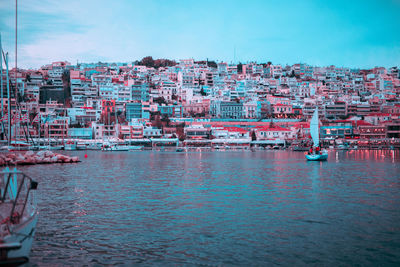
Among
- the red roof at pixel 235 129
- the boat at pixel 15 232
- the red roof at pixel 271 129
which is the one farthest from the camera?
the red roof at pixel 235 129

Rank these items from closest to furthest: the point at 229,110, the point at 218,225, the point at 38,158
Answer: the point at 218,225 → the point at 38,158 → the point at 229,110

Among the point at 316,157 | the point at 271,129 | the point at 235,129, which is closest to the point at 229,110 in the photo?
the point at 235,129

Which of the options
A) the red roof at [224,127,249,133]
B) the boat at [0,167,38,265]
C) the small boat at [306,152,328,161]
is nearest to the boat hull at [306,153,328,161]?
the small boat at [306,152,328,161]

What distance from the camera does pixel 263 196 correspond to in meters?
21.4

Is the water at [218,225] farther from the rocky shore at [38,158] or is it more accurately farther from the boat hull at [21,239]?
the rocky shore at [38,158]

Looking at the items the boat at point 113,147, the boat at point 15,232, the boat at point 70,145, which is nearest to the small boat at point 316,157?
the boat at point 15,232

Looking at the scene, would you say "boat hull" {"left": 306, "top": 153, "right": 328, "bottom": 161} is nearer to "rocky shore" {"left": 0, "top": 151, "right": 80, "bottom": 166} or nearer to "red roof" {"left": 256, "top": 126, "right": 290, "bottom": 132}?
"rocky shore" {"left": 0, "top": 151, "right": 80, "bottom": 166}

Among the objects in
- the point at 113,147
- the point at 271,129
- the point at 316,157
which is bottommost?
the point at 316,157

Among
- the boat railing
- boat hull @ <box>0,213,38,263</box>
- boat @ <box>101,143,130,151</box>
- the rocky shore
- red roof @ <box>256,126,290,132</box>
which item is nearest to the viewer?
boat hull @ <box>0,213,38,263</box>

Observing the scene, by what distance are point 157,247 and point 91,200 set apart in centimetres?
889

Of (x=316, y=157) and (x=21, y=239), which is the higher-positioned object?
(x=21, y=239)

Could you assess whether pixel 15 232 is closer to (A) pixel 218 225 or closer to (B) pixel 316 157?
(A) pixel 218 225

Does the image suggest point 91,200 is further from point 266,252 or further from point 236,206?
point 266,252

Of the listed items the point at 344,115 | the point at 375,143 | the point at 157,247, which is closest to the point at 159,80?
the point at 344,115
